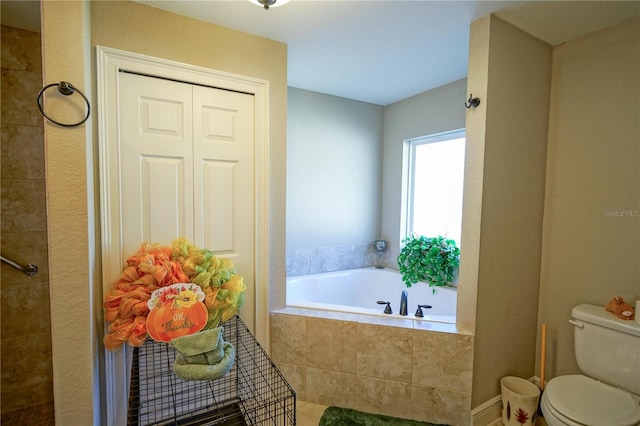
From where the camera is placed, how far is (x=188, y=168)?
162cm

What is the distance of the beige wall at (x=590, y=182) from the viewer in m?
1.61

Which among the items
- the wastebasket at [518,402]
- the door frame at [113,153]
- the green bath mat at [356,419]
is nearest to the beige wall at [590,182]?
the wastebasket at [518,402]

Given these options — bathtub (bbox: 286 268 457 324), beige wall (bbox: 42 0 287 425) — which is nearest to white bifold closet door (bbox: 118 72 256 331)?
beige wall (bbox: 42 0 287 425)

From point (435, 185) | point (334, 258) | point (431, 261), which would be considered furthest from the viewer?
point (334, 258)

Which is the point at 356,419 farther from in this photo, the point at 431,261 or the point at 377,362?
the point at 431,261

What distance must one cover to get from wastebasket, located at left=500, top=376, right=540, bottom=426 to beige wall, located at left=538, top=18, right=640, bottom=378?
33cm

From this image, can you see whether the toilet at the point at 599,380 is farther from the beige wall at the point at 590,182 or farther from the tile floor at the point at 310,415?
the tile floor at the point at 310,415

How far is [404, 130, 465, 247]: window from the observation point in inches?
104

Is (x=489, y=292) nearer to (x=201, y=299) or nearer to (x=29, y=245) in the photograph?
(x=201, y=299)

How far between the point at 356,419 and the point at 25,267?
214 cm

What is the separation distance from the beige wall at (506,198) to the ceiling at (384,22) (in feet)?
0.42

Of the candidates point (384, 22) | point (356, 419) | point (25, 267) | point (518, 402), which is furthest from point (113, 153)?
point (518, 402)

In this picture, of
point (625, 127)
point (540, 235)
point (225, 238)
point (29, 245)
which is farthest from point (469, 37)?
point (29, 245)

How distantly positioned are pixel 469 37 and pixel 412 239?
1628mm
